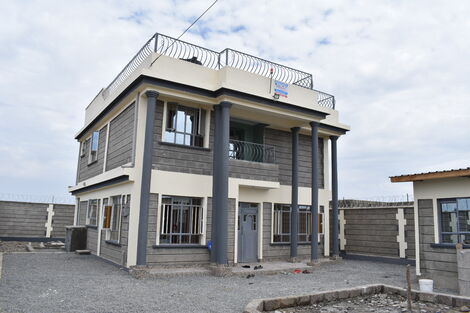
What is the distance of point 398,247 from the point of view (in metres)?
14.1

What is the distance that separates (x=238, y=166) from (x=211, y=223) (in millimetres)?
2005

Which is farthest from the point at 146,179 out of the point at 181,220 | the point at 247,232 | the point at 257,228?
the point at 257,228

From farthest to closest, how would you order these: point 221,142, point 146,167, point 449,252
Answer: point 221,142 → point 146,167 → point 449,252

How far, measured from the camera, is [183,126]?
11953 mm

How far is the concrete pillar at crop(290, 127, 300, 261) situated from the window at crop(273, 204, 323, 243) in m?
0.39

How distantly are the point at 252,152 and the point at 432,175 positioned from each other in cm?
610

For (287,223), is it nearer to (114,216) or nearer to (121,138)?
(114,216)

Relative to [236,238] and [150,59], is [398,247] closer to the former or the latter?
[236,238]

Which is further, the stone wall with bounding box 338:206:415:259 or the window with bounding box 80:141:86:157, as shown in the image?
the window with bounding box 80:141:86:157

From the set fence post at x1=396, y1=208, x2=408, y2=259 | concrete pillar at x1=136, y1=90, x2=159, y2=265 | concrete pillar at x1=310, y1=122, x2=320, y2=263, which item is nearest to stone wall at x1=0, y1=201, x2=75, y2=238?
concrete pillar at x1=136, y1=90, x2=159, y2=265

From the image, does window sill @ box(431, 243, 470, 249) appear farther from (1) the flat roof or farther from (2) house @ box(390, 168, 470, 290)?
(1) the flat roof

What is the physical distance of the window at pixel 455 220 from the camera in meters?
9.16

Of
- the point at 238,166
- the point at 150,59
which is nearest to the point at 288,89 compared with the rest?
the point at 238,166

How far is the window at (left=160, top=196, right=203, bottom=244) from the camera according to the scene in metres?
11.1
